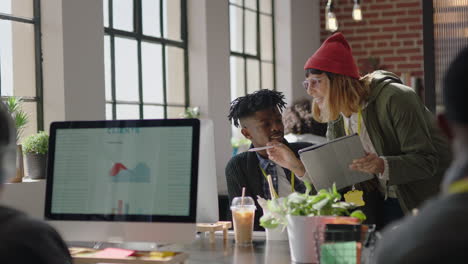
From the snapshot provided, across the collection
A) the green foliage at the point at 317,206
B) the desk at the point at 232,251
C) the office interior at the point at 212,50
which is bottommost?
the desk at the point at 232,251

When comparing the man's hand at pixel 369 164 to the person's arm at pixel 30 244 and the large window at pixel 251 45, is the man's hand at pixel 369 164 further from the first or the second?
the large window at pixel 251 45

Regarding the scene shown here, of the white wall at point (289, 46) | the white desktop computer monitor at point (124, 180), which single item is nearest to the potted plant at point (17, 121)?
the white desktop computer monitor at point (124, 180)

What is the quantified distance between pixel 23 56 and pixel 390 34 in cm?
459

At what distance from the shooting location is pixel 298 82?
25.3 feet

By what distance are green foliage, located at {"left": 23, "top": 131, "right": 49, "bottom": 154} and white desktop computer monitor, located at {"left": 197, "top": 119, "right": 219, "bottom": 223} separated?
1519mm

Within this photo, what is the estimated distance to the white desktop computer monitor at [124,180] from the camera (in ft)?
6.70

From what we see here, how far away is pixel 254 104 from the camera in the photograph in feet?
10.2

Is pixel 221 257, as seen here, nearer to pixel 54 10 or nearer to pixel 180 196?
pixel 180 196

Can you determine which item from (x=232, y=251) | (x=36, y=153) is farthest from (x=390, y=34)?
(x=232, y=251)

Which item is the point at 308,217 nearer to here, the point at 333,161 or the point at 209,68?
the point at 333,161

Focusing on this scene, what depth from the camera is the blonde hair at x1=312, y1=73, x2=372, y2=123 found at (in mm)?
2758

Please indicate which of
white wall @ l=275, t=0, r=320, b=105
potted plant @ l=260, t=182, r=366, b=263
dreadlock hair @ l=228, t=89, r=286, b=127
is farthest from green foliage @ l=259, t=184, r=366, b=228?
white wall @ l=275, t=0, r=320, b=105

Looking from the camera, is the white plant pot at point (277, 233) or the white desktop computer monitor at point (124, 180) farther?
the white plant pot at point (277, 233)

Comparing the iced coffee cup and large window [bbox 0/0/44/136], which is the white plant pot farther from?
large window [bbox 0/0/44/136]
